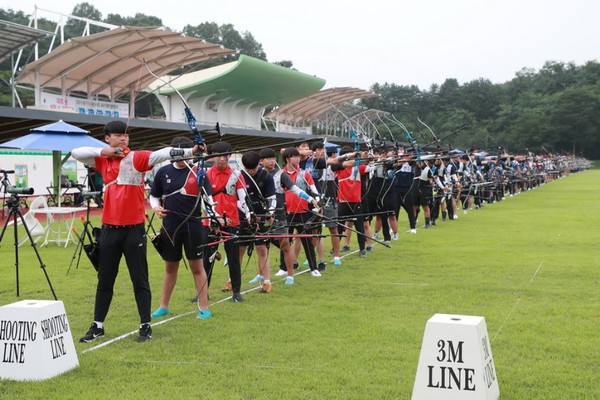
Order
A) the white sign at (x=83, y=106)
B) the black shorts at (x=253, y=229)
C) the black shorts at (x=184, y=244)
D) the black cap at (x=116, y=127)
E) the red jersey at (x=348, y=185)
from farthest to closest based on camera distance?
the white sign at (x=83, y=106)
the red jersey at (x=348, y=185)
the black shorts at (x=253, y=229)
the black shorts at (x=184, y=244)
the black cap at (x=116, y=127)

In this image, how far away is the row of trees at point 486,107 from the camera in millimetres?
84438

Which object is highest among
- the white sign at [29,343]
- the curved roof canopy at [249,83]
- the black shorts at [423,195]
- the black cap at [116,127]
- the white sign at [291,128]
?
the curved roof canopy at [249,83]

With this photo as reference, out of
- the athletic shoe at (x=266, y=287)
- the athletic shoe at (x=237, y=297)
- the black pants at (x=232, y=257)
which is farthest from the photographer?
the athletic shoe at (x=266, y=287)

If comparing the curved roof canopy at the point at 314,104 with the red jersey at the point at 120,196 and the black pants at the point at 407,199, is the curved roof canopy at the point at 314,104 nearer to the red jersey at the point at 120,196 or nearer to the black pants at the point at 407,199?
the black pants at the point at 407,199

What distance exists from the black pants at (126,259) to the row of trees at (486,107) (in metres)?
71.9

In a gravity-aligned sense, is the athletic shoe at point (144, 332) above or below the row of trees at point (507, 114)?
below

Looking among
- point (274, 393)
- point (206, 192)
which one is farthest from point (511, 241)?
point (274, 393)

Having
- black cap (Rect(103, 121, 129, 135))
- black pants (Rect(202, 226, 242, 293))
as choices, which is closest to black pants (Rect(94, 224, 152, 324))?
black cap (Rect(103, 121, 129, 135))

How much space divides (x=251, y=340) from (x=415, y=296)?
101 inches

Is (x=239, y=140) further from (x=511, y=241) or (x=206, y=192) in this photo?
(x=206, y=192)

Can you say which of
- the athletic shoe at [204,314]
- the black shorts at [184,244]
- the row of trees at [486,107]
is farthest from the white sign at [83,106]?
the row of trees at [486,107]

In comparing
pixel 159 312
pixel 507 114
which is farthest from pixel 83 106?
pixel 507 114

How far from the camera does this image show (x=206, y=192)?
6973mm

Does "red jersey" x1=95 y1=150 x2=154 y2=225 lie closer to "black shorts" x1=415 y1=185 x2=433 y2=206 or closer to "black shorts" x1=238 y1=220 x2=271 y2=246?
"black shorts" x1=238 y1=220 x2=271 y2=246
